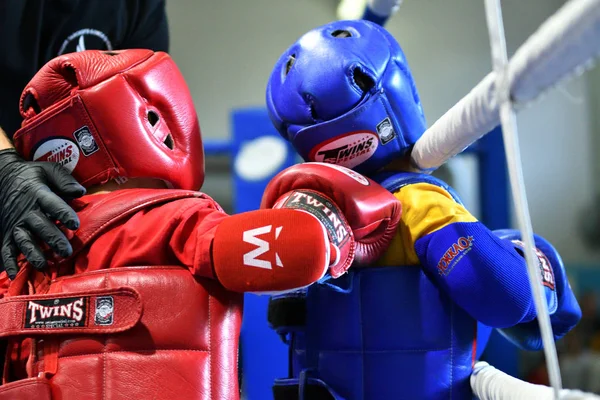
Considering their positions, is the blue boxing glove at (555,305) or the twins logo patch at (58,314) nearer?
the twins logo patch at (58,314)

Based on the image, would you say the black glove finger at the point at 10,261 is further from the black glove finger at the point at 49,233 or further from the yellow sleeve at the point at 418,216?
the yellow sleeve at the point at 418,216

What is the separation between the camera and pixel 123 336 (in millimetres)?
760

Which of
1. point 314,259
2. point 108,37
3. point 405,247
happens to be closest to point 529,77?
point 314,259

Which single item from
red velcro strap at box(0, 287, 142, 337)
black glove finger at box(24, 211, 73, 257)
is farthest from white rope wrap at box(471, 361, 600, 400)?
black glove finger at box(24, 211, 73, 257)

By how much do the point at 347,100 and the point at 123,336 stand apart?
0.43m

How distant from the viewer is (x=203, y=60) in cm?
346

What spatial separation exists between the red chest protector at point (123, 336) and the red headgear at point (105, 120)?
0.16m

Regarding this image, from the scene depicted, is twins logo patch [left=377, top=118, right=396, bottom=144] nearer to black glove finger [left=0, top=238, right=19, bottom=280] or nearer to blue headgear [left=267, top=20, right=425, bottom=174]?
blue headgear [left=267, top=20, right=425, bottom=174]

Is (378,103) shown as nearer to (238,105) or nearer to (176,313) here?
(176,313)

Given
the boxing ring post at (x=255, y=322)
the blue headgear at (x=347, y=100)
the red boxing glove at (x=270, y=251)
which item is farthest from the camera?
the boxing ring post at (x=255, y=322)

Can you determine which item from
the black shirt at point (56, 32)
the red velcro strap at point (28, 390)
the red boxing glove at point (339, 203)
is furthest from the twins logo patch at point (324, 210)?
the black shirt at point (56, 32)

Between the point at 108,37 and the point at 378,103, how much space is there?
81 cm

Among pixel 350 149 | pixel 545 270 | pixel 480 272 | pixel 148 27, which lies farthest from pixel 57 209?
pixel 148 27

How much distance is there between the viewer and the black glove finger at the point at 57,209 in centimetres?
79
